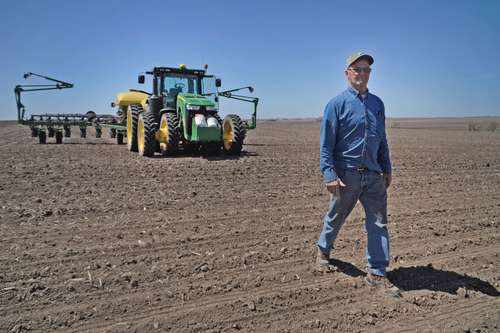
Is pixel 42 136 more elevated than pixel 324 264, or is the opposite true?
pixel 42 136

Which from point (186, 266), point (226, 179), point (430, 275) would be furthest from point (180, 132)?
point (430, 275)

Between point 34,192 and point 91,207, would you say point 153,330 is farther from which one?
point 34,192

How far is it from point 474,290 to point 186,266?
246cm

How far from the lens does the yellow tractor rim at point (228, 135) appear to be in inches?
456

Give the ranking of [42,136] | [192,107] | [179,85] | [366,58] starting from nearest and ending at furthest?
1. [366,58]
2. [192,107]
3. [179,85]
4. [42,136]

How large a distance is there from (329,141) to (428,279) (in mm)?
1518

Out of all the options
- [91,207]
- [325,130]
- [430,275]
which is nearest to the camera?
[325,130]

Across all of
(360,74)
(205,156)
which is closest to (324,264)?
(360,74)

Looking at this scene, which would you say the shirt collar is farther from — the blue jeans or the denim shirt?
the blue jeans

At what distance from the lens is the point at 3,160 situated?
10352 mm

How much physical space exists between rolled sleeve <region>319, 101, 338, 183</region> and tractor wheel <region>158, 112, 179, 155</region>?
770cm

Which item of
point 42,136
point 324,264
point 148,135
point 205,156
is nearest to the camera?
point 324,264

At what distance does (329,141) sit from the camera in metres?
3.41

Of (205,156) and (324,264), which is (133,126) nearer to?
(205,156)
